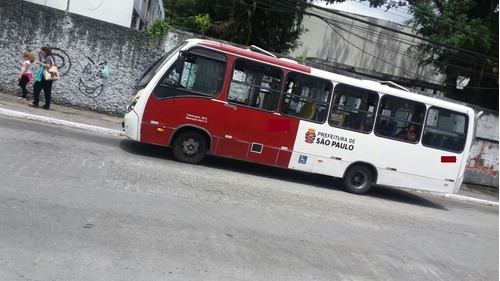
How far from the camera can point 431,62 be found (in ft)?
62.6

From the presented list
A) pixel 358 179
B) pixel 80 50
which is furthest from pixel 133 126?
pixel 80 50

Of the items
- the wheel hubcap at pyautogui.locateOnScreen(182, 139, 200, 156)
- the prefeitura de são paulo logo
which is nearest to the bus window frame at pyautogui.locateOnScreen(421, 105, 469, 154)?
the prefeitura de são paulo logo

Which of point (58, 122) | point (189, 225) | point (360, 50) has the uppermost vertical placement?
point (360, 50)

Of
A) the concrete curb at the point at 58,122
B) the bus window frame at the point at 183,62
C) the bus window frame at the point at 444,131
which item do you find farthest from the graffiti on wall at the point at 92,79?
the bus window frame at the point at 444,131

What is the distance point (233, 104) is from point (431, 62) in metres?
11.8

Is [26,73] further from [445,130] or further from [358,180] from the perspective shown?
[445,130]

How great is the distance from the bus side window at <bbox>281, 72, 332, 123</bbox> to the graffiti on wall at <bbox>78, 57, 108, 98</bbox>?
653cm

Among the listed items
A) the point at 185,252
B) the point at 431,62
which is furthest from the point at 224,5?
the point at 185,252

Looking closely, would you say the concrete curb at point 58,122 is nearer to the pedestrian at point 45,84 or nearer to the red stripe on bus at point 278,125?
the pedestrian at point 45,84

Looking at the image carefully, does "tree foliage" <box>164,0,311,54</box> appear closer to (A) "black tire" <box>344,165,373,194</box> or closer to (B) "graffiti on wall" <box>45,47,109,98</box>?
(B) "graffiti on wall" <box>45,47,109,98</box>

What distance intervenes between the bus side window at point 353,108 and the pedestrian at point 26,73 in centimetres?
819

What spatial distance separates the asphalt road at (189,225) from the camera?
491cm

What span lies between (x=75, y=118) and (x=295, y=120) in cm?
588

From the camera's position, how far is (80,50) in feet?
46.6
